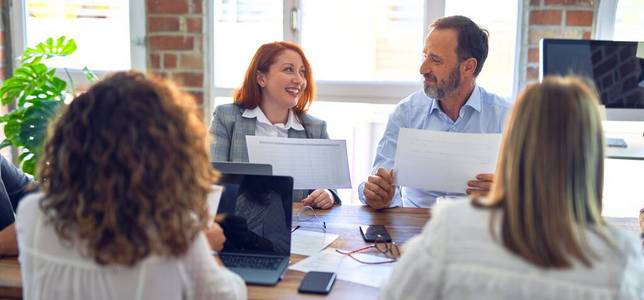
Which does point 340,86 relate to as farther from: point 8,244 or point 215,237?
point 8,244

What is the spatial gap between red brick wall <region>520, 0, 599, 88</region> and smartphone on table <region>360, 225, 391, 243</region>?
4.11 ft

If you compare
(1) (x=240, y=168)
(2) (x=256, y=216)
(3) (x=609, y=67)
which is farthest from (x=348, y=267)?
(3) (x=609, y=67)

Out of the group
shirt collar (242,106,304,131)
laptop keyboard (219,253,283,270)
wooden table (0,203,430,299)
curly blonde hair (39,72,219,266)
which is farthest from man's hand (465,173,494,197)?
curly blonde hair (39,72,219,266)

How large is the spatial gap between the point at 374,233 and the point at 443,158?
33 centimetres

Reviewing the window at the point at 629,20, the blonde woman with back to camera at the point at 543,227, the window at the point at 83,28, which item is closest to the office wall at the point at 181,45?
the window at the point at 83,28

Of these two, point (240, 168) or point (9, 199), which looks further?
point (9, 199)

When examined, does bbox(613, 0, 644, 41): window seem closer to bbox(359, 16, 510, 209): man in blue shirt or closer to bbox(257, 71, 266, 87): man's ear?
bbox(359, 16, 510, 209): man in blue shirt

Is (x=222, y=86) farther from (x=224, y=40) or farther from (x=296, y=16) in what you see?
(x=296, y=16)

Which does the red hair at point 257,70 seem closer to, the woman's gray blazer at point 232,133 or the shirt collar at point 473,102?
the woman's gray blazer at point 232,133

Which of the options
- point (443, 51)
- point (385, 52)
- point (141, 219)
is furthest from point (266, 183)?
point (385, 52)

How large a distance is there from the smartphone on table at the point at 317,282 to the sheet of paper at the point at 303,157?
2.03ft

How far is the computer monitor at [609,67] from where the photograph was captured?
7.35 feet

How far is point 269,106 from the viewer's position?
8.11 feet

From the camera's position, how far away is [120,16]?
3.03 meters
